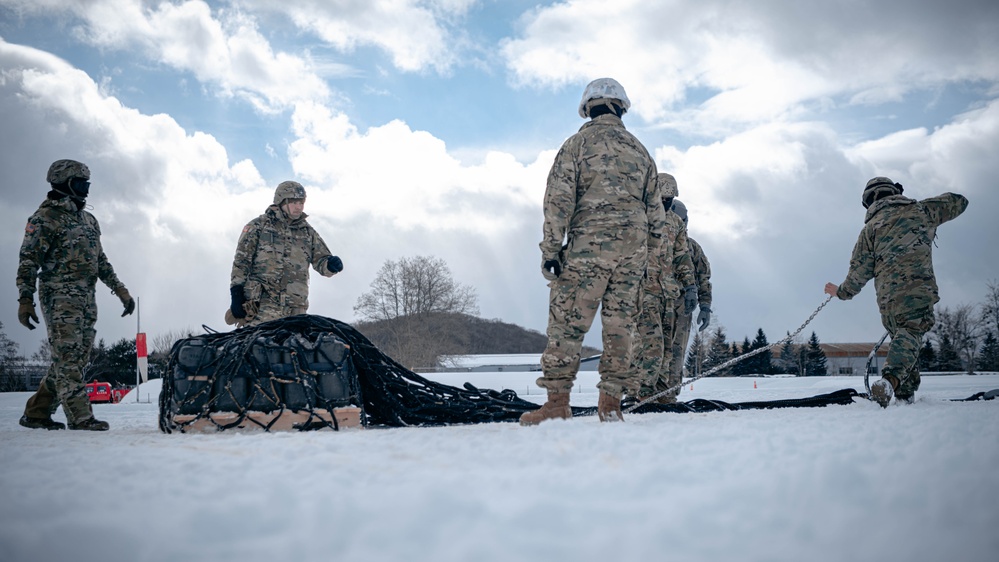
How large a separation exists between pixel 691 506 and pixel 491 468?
0.70 m

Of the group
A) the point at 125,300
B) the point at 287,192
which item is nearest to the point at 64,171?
the point at 125,300

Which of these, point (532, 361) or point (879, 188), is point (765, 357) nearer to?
point (532, 361)

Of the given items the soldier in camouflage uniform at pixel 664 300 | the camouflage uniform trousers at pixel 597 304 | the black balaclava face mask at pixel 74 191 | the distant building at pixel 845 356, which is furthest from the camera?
the distant building at pixel 845 356

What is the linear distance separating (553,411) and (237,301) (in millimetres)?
3468

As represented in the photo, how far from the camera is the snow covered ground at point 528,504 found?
1.38m

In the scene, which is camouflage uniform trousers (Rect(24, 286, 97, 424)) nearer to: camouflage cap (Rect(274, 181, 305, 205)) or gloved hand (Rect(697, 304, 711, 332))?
camouflage cap (Rect(274, 181, 305, 205))

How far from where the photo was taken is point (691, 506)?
5.09ft

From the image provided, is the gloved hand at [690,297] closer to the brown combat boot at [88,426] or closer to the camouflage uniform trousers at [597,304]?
the camouflage uniform trousers at [597,304]

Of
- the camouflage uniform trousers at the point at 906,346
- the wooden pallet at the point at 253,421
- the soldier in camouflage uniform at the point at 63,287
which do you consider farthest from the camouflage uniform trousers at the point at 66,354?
the camouflage uniform trousers at the point at 906,346

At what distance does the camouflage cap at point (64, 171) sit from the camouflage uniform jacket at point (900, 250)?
714 cm

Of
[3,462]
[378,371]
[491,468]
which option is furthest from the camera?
[378,371]

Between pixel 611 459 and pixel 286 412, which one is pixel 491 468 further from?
pixel 286 412

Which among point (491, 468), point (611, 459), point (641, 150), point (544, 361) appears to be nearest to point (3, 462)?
point (491, 468)

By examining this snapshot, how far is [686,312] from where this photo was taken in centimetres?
700
